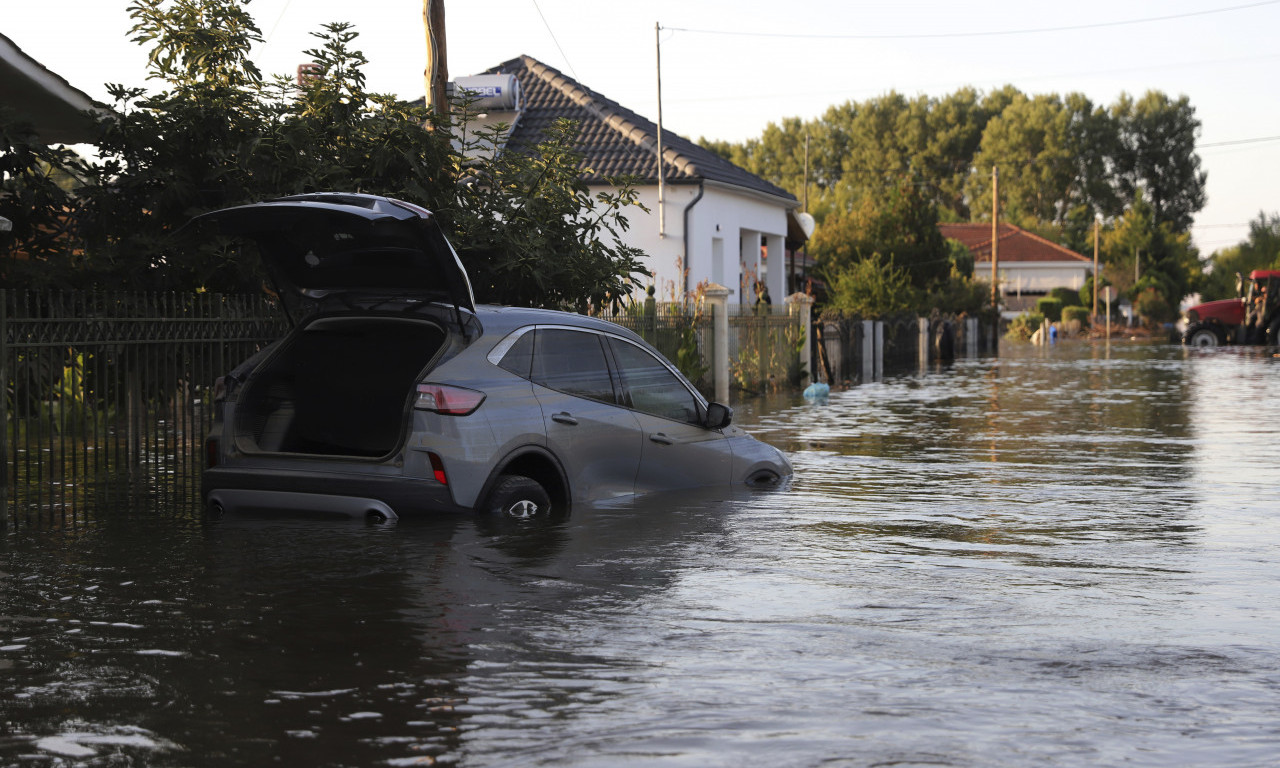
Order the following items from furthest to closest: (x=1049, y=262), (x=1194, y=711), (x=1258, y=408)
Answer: (x=1049, y=262)
(x=1258, y=408)
(x=1194, y=711)

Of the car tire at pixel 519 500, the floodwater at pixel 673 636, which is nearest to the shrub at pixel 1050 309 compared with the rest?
the floodwater at pixel 673 636

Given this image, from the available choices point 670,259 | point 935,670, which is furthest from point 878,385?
point 935,670

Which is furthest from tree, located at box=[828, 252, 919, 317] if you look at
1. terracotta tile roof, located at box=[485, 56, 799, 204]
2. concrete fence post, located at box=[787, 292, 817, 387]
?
concrete fence post, located at box=[787, 292, 817, 387]

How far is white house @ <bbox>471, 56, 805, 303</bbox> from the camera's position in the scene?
33.2 meters

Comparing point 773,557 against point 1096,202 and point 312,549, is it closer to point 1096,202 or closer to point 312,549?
point 312,549

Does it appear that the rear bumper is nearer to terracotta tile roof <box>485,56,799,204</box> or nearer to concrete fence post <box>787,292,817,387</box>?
concrete fence post <box>787,292,817,387</box>

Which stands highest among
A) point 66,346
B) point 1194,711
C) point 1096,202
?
point 1096,202

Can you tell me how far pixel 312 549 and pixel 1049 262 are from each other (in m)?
101

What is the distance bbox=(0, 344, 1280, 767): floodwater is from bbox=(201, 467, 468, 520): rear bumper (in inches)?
9.3

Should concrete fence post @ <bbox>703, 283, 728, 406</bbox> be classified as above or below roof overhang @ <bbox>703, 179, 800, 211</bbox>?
below

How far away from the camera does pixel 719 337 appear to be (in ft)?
80.2

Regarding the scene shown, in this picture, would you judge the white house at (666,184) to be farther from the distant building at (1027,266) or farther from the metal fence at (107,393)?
the distant building at (1027,266)

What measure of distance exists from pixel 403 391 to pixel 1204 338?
187ft

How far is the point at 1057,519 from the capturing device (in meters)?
10.5
